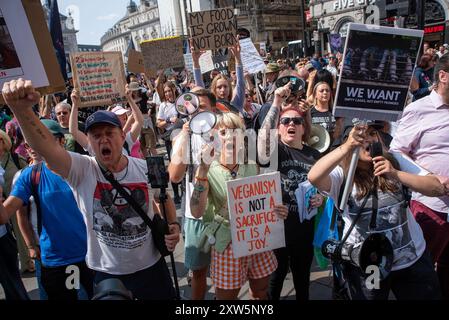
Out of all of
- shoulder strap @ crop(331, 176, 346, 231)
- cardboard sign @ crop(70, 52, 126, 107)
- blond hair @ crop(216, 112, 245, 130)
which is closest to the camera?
shoulder strap @ crop(331, 176, 346, 231)

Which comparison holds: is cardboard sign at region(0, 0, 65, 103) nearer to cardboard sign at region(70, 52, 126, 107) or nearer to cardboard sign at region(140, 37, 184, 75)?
cardboard sign at region(70, 52, 126, 107)

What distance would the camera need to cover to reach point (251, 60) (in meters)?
7.01

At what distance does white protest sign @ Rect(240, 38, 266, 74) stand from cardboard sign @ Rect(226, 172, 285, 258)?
184 inches

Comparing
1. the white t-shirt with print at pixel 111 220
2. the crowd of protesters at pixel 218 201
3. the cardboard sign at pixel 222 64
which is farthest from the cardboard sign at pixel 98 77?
the cardboard sign at pixel 222 64

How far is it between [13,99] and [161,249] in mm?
1170

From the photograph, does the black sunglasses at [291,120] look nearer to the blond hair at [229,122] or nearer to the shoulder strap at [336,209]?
the blond hair at [229,122]

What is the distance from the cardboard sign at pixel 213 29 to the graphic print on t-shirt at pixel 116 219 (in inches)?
134

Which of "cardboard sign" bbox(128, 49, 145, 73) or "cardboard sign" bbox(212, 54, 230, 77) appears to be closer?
"cardboard sign" bbox(212, 54, 230, 77)

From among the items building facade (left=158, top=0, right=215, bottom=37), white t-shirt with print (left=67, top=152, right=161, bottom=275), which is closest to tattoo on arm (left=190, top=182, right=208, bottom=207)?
white t-shirt with print (left=67, top=152, right=161, bottom=275)

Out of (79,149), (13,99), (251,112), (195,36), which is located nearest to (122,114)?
(79,149)

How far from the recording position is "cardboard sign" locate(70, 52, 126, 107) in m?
3.97

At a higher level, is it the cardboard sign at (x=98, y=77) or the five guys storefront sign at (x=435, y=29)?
the five guys storefront sign at (x=435, y=29)

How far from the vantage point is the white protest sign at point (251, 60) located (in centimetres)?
686

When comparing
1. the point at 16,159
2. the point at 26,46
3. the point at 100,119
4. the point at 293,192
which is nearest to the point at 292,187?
the point at 293,192
